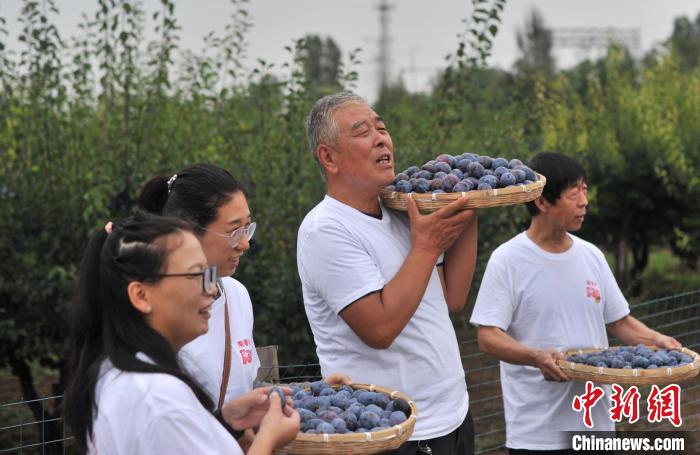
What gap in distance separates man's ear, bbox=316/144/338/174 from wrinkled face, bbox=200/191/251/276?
0.41 m

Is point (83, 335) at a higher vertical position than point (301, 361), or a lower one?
higher

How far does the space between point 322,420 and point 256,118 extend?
458 centimetres

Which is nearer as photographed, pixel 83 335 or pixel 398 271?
pixel 83 335

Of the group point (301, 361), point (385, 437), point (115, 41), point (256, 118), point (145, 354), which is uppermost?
point (115, 41)

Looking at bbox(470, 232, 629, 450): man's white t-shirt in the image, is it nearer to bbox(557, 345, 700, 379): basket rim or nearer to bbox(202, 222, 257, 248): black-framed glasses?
bbox(557, 345, 700, 379): basket rim

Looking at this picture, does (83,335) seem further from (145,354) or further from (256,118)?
(256,118)

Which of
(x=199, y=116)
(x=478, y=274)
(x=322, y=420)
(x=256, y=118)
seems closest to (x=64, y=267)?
(x=199, y=116)

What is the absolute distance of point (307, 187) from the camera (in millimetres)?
5957

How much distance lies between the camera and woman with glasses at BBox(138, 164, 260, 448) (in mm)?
2514

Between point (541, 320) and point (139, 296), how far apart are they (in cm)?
212

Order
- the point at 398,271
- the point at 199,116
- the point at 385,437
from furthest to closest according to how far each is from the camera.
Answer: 1. the point at 199,116
2. the point at 398,271
3. the point at 385,437

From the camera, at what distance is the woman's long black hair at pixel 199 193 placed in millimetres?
2611

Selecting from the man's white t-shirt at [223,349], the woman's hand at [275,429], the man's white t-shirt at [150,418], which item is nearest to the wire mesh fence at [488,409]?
the man's white t-shirt at [223,349]

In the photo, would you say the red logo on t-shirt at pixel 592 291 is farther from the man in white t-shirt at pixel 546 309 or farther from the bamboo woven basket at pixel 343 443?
the bamboo woven basket at pixel 343 443
